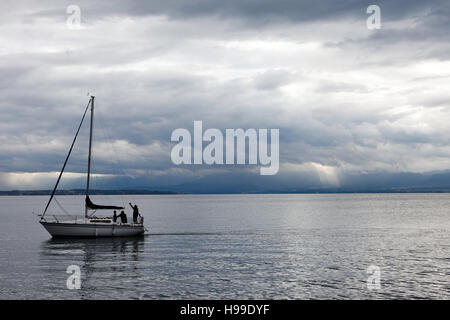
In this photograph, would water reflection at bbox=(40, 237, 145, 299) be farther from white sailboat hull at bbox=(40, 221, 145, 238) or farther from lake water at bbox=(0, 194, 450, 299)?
white sailboat hull at bbox=(40, 221, 145, 238)

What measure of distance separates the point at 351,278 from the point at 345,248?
1909cm

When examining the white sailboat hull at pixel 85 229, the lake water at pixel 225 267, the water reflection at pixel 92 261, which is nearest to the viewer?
the lake water at pixel 225 267

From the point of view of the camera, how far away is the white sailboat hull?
5772 centimetres

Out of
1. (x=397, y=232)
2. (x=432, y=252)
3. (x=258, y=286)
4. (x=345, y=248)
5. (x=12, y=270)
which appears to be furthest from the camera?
(x=397, y=232)

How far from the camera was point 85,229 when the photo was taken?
57.8 meters

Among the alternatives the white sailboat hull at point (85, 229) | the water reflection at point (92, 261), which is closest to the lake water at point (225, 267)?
the water reflection at point (92, 261)

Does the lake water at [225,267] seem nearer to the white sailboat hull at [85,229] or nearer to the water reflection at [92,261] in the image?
the water reflection at [92,261]

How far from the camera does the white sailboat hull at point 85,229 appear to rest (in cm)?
5772

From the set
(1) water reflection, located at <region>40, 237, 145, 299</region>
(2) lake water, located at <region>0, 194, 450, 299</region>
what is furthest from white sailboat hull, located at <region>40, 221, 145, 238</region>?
(2) lake water, located at <region>0, 194, 450, 299</region>
